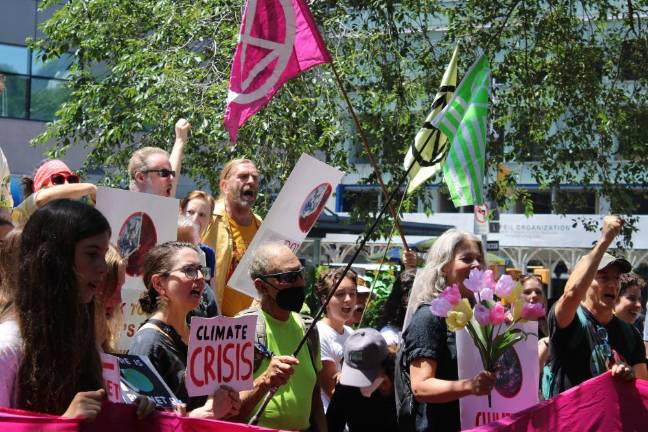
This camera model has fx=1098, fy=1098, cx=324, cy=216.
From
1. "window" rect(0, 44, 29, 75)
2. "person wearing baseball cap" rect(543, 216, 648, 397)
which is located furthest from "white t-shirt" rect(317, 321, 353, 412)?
"window" rect(0, 44, 29, 75)

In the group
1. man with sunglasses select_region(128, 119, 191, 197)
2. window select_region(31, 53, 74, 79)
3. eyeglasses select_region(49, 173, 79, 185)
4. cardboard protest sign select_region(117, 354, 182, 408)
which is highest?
window select_region(31, 53, 74, 79)

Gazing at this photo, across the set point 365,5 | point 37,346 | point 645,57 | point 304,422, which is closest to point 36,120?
point 365,5

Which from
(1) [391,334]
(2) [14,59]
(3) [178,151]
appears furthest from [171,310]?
(2) [14,59]

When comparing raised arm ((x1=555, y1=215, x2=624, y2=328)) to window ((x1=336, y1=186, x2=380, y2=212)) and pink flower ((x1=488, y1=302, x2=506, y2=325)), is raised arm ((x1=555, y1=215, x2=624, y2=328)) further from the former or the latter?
window ((x1=336, y1=186, x2=380, y2=212))

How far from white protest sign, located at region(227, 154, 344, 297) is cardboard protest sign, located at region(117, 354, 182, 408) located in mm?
2276

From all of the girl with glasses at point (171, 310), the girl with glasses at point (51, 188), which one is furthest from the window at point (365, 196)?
the girl with glasses at point (171, 310)

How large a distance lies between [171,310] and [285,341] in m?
0.71

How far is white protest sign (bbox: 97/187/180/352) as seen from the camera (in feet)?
17.8

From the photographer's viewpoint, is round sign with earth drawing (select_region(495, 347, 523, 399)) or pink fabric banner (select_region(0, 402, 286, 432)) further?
round sign with earth drawing (select_region(495, 347, 523, 399))

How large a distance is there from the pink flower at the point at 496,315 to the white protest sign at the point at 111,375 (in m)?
1.54

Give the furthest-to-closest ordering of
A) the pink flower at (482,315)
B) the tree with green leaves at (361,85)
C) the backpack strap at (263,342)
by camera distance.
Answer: the tree with green leaves at (361,85)
the backpack strap at (263,342)
the pink flower at (482,315)

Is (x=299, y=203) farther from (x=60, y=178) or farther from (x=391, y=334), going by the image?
(x=60, y=178)

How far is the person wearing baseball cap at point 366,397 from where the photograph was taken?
219 inches

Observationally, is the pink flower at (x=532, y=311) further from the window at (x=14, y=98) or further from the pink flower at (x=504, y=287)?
the window at (x=14, y=98)
